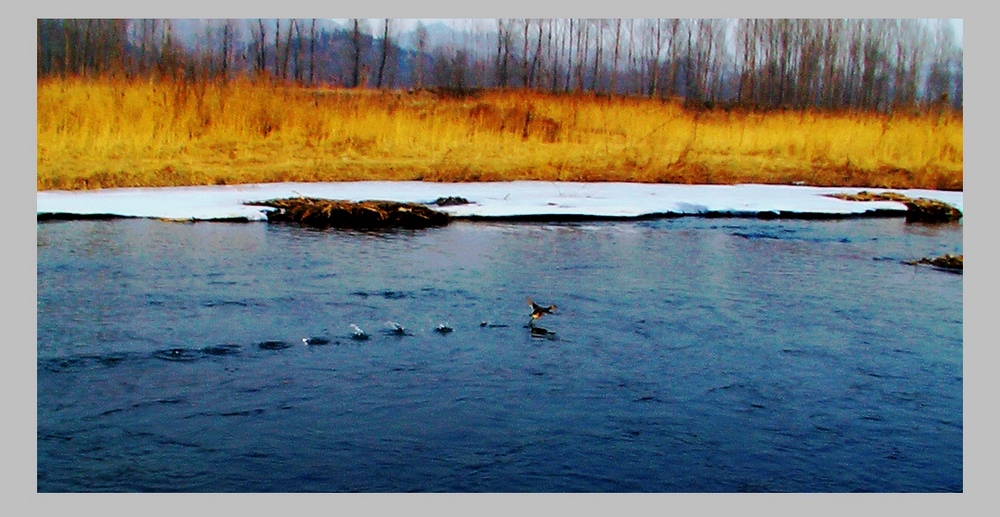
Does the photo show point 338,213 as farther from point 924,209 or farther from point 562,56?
point 924,209

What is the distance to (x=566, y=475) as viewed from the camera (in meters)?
3.42

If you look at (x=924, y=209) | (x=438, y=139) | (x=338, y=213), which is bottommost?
(x=338, y=213)

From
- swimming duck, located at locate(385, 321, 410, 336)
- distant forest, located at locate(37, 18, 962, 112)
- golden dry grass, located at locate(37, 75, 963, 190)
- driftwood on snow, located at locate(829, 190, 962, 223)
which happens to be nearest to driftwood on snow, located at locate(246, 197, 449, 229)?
golden dry grass, located at locate(37, 75, 963, 190)

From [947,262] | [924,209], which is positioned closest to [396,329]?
[947,262]

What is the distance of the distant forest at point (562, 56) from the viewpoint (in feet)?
15.1

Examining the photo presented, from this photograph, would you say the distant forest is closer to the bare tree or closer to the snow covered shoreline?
the bare tree

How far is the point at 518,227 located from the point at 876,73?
6.71 ft

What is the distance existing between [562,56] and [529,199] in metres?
1.41

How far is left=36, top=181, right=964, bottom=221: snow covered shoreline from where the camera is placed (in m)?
5.44

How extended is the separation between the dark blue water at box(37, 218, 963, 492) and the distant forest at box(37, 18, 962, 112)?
2.65 feet

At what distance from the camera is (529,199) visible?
6.18 metres

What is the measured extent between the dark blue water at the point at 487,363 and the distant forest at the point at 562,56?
31.8 inches

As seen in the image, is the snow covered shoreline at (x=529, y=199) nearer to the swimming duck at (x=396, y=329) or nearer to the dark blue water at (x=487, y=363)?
the dark blue water at (x=487, y=363)

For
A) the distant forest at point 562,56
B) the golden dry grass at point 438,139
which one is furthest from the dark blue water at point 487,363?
the distant forest at point 562,56
